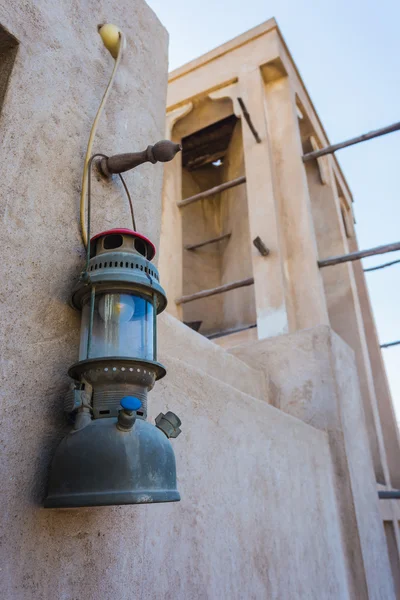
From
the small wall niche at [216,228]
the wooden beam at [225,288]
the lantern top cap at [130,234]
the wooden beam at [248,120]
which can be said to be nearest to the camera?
the lantern top cap at [130,234]

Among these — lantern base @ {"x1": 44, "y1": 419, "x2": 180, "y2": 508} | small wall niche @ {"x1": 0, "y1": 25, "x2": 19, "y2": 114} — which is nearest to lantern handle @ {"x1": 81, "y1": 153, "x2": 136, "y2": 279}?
small wall niche @ {"x1": 0, "y1": 25, "x2": 19, "y2": 114}

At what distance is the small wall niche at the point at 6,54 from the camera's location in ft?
5.06

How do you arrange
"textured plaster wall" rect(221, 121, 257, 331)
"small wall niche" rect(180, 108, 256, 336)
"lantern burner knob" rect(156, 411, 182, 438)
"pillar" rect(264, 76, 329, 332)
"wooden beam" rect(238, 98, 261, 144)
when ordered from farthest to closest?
"small wall niche" rect(180, 108, 256, 336)
"textured plaster wall" rect(221, 121, 257, 331)
"wooden beam" rect(238, 98, 261, 144)
"pillar" rect(264, 76, 329, 332)
"lantern burner knob" rect(156, 411, 182, 438)

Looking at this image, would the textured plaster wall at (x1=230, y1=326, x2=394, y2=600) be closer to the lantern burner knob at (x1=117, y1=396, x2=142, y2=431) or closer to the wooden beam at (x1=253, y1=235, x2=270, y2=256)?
the wooden beam at (x1=253, y1=235, x2=270, y2=256)

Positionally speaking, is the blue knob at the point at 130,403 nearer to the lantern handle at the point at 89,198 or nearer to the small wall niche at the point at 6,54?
the lantern handle at the point at 89,198

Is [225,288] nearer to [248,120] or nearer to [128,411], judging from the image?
[248,120]

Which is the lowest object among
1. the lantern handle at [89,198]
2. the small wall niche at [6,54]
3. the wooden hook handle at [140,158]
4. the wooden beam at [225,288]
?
the lantern handle at [89,198]

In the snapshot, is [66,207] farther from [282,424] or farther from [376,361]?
[376,361]

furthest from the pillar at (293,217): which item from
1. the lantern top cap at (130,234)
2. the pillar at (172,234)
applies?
the lantern top cap at (130,234)

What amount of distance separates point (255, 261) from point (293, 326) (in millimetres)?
898

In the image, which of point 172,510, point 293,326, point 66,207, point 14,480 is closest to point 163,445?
point 14,480

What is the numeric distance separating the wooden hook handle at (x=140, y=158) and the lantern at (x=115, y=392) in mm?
331

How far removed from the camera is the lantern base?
1.16 metres

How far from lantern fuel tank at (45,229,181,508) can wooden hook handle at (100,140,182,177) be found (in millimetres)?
332
